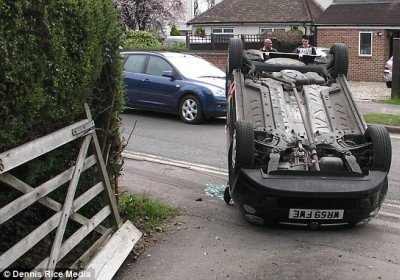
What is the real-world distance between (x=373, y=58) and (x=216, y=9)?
15084 mm

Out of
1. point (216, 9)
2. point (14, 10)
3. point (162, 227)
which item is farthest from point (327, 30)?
point (14, 10)

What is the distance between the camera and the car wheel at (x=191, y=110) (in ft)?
42.1

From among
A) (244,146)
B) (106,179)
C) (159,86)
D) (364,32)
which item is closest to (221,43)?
(364,32)

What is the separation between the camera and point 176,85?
1320cm

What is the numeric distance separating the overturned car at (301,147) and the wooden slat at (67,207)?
5.78 feet

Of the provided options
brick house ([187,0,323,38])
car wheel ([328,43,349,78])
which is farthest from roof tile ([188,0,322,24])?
car wheel ([328,43,349,78])

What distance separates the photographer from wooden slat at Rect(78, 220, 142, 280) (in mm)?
4348

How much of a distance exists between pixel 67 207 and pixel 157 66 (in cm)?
985

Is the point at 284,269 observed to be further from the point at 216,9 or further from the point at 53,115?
the point at 216,9

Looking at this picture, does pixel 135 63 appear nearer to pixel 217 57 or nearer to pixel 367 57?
pixel 217 57

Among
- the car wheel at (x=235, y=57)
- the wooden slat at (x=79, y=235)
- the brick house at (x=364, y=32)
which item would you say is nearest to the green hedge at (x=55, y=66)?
the wooden slat at (x=79, y=235)

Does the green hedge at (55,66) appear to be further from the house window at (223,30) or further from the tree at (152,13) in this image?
the tree at (152,13)

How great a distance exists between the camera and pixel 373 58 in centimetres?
2673

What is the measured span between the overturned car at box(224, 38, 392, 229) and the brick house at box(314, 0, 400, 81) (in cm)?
2017
